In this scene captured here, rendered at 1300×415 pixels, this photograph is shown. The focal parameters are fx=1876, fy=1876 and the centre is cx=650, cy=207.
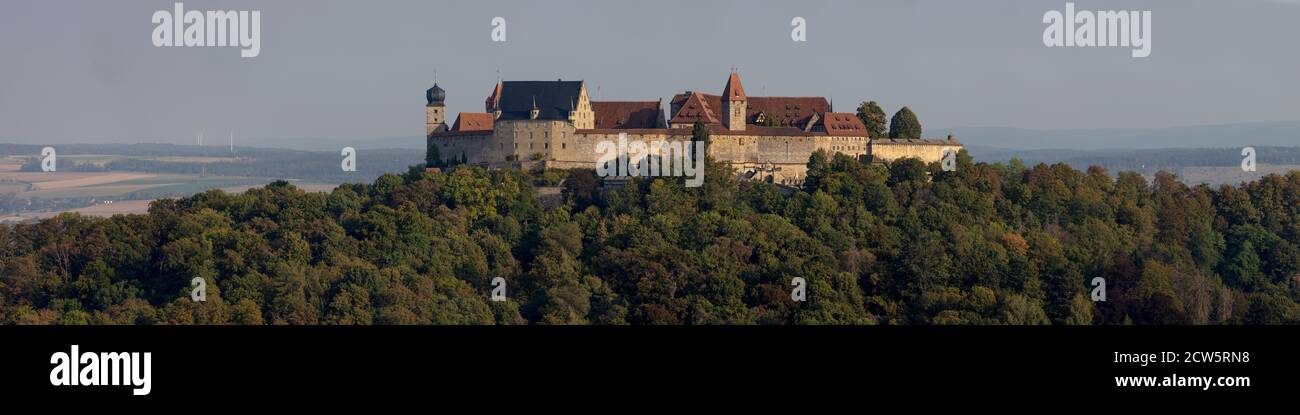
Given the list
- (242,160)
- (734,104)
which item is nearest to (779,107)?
(734,104)

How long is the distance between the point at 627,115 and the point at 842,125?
28.2 ft

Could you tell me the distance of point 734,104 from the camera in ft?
243

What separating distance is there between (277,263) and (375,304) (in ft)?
17.0

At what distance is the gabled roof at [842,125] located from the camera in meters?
73.8

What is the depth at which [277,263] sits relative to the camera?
66.1 m

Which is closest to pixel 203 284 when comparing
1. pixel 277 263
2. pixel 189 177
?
pixel 277 263

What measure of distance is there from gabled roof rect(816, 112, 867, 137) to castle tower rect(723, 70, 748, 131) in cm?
304

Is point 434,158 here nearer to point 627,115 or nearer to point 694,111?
point 627,115

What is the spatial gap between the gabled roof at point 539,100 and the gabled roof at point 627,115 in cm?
222

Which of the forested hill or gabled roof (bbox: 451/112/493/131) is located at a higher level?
gabled roof (bbox: 451/112/493/131)

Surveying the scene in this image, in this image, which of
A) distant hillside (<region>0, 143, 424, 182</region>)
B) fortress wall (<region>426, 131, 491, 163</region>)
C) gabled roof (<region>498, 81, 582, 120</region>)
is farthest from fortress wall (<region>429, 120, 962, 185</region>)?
distant hillside (<region>0, 143, 424, 182</region>)

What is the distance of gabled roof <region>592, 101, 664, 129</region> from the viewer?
74.6m

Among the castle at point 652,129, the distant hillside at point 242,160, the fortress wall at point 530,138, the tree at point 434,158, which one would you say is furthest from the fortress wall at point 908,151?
the distant hillside at point 242,160

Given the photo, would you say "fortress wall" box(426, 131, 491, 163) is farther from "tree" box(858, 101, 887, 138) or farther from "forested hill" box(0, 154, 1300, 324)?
"tree" box(858, 101, 887, 138)
